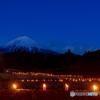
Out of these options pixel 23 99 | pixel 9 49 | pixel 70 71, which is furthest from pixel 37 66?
pixel 9 49

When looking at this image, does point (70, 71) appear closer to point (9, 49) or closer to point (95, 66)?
point (95, 66)

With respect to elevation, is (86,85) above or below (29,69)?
below

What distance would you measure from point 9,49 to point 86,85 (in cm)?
6695

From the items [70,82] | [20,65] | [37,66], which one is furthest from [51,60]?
[70,82]

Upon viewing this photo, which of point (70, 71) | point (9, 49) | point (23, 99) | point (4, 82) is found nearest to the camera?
point (23, 99)

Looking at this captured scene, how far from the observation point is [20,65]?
3400 cm

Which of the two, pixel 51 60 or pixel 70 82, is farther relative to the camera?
pixel 51 60

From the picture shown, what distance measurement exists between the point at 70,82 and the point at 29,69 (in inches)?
695

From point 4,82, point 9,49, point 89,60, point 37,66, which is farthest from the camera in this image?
point 9,49

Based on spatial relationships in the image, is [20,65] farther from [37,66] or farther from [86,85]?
[86,85]

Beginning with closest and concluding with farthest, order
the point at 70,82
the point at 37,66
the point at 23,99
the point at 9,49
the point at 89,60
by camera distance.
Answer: the point at 23,99, the point at 70,82, the point at 89,60, the point at 37,66, the point at 9,49

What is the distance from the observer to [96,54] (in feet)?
107

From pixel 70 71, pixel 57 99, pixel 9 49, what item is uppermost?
pixel 9 49

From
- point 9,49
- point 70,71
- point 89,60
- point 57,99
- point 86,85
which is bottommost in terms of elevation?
point 57,99
